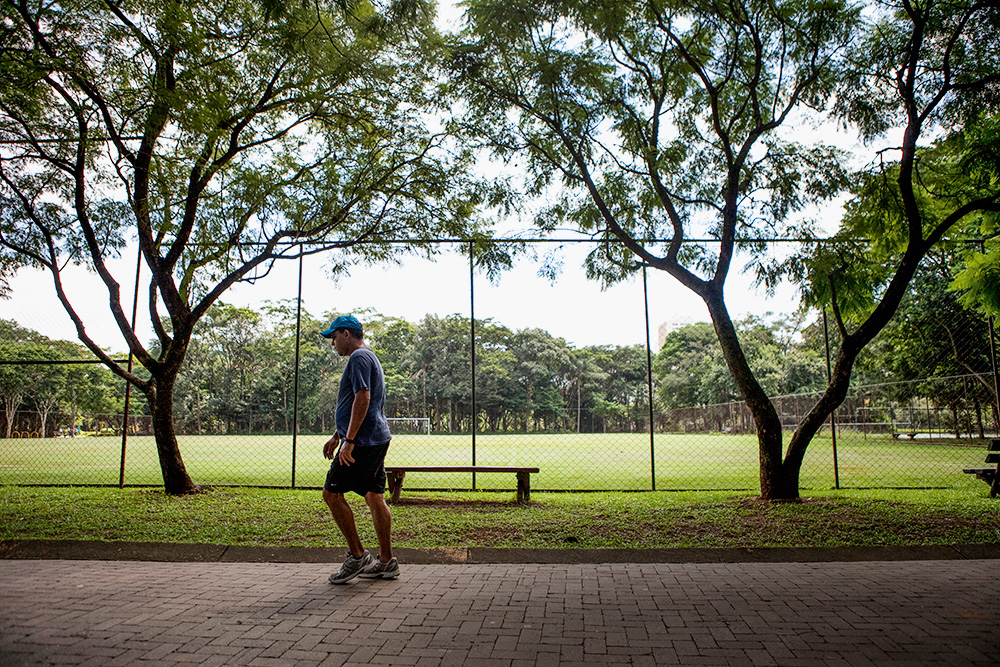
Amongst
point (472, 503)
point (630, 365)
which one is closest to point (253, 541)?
point (472, 503)

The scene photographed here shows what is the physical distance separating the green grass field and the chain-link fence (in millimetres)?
65

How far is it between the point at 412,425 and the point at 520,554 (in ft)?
42.9

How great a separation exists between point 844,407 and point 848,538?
1952 centimetres

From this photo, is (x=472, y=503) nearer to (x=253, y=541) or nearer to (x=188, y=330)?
(x=253, y=541)

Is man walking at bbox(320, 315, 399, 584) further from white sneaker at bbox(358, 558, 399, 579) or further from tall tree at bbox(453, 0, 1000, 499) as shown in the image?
tall tree at bbox(453, 0, 1000, 499)

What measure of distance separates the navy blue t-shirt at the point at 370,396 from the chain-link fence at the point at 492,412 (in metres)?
3.80

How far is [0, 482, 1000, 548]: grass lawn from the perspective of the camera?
5.56m

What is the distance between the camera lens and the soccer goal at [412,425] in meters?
17.2

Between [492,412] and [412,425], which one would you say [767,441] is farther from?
[412,425]

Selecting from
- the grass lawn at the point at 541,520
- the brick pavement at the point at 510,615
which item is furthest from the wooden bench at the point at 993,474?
the brick pavement at the point at 510,615

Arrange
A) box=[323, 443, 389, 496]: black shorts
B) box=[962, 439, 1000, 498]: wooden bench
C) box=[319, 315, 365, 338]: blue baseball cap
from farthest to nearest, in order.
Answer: box=[962, 439, 1000, 498]: wooden bench, box=[319, 315, 365, 338]: blue baseball cap, box=[323, 443, 389, 496]: black shorts

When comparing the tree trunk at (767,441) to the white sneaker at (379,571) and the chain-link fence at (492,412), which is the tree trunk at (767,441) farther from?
the white sneaker at (379,571)

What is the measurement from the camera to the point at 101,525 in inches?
241

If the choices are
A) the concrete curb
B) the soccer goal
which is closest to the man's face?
the concrete curb
